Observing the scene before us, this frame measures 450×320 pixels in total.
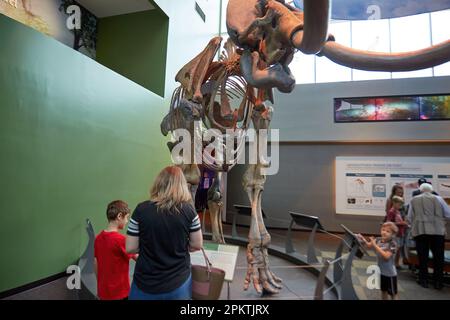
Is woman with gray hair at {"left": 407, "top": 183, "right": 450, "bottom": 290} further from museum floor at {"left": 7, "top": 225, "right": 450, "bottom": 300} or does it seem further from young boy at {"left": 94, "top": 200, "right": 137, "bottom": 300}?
young boy at {"left": 94, "top": 200, "right": 137, "bottom": 300}

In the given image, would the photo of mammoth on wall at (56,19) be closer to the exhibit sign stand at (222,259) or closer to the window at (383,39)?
the exhibit sign stand at (222,259)

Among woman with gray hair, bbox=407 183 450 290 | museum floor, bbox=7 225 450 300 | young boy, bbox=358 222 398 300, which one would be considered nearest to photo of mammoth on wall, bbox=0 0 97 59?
museum floor, bbox=7 225 450 300

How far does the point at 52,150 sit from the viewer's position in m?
4.01

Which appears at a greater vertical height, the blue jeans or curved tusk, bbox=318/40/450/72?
curved tusk, bbox=318/40/450/72

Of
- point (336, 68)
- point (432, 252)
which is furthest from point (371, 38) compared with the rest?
point (432, 252)

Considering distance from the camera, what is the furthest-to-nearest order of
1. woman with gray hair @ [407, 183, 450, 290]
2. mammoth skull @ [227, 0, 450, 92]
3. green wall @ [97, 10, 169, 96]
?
green wall @ [97, 10, 169, 96], woman with gray hair @ [407, 183, 450, 290], mammoth skull @ [227, 0, 450, 92]

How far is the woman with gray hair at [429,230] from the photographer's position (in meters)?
4.12

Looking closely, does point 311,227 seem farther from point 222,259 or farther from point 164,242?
point 164,242

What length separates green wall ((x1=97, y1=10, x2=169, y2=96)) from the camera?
6996 millimetres

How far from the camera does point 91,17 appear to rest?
7.55 m

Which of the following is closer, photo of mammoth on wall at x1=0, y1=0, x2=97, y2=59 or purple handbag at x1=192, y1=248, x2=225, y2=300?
purple handbag at x1=192, y1=248, x2=225, y2=300

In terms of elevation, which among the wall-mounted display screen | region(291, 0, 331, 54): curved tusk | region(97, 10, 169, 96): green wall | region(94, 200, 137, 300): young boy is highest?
region(97, 10, 169, 96): green wall

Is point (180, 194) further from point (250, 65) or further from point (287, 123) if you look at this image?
point (287, 123)

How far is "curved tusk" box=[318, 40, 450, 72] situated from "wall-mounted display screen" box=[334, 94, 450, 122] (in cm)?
769
